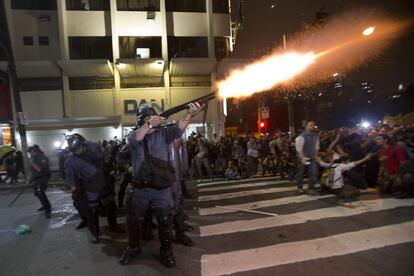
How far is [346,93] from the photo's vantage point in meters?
61.1

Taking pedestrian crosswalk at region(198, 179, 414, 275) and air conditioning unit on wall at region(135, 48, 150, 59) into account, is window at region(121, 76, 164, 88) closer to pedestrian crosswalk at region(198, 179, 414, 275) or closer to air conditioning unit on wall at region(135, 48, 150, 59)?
air conditioning unit on wall at region(135, 48, 150, 59)

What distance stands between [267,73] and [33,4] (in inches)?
877

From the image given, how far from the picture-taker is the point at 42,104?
84.2ft

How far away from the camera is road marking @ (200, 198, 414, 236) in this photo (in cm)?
694

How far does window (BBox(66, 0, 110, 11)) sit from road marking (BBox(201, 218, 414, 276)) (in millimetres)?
24693

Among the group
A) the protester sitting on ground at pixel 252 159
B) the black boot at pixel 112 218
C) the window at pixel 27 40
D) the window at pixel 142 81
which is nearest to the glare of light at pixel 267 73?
the black boot at pixel 112 218

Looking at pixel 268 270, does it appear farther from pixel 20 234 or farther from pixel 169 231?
pixel 20 234

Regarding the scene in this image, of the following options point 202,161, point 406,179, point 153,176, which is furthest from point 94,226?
point 202,161

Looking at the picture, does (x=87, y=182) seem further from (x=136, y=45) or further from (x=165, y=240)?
(x=136, y=45)

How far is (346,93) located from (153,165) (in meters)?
61.2

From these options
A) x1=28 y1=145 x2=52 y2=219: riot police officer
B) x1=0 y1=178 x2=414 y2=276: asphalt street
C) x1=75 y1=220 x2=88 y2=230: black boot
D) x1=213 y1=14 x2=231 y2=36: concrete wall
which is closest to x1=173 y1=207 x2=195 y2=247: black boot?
x1=0 y1=178 x2=414 y2=276: asphalt street

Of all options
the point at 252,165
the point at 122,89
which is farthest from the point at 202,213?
the point at 122,89

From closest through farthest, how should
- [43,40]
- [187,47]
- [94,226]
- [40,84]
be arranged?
[94,226], [40,84], [43,40], [187,47]

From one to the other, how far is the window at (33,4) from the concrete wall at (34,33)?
34 cm
